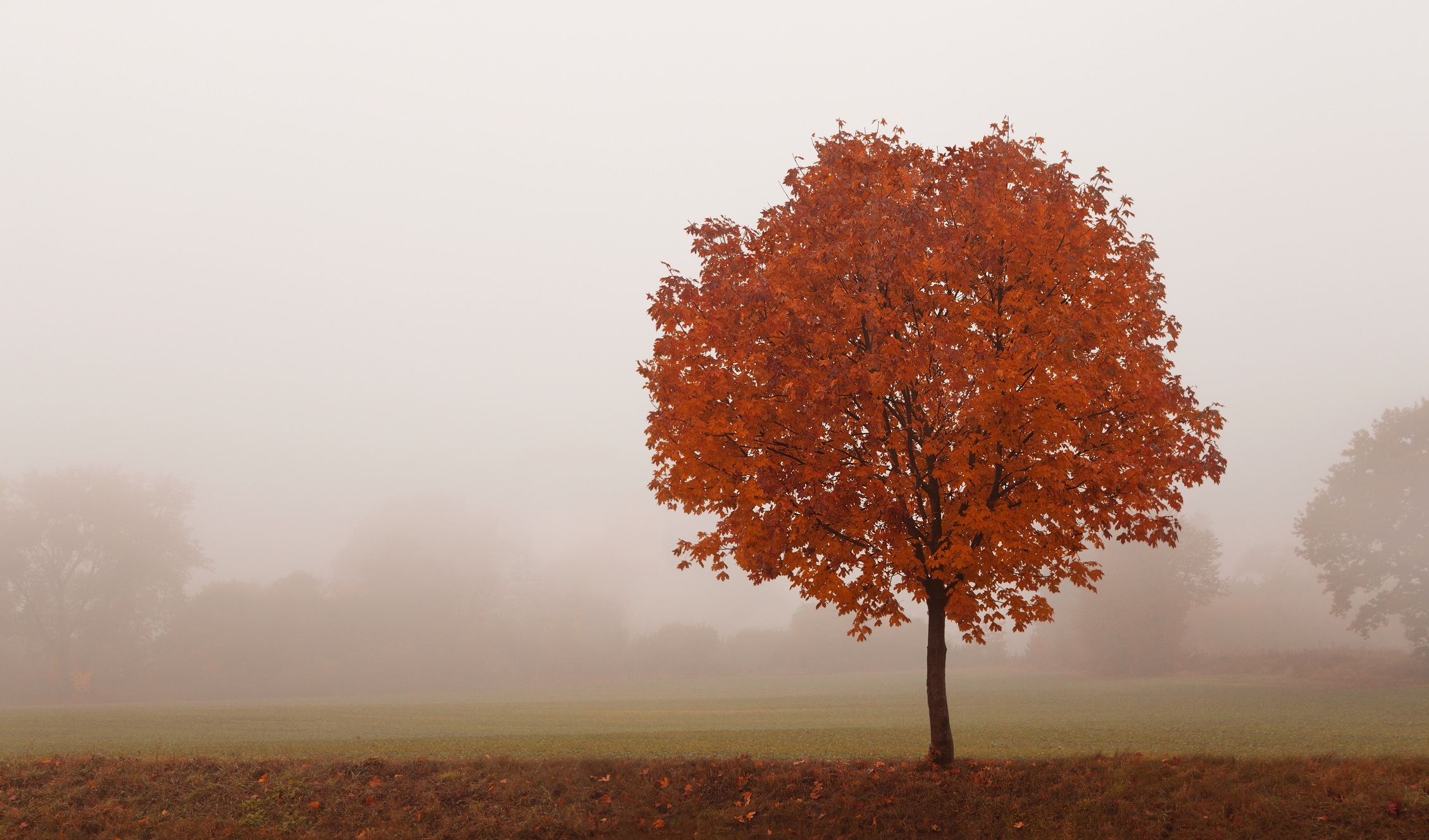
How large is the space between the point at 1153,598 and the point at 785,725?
1875 inches

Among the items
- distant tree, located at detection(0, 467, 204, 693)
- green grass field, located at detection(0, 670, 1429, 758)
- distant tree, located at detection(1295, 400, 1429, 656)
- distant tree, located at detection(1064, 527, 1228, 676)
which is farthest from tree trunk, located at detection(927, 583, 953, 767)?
distant tree, located at detection(0, 467, 204, 693)

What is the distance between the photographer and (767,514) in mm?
13938

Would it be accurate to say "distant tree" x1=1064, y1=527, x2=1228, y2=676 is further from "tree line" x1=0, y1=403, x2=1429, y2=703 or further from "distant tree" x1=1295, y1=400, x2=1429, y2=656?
"distant tree" x1=1295, y1=400, x2=1429, y2=656

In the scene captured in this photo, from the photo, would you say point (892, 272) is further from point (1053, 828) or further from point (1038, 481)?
point (1053, 828)

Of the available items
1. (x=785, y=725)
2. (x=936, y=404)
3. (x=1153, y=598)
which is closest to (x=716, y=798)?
(x=936, y=404)

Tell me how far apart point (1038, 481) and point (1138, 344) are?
12.3ft

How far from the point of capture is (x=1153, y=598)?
6644cm

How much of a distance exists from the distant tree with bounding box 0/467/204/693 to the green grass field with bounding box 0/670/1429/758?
1681cm

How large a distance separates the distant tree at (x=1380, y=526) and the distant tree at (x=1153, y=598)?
736 inches

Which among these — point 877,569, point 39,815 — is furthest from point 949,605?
point 39,815

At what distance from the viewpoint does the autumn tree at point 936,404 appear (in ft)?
44.1

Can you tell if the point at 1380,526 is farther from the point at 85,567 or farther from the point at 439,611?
the point at 85,567

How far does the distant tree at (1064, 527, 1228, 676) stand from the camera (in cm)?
6594

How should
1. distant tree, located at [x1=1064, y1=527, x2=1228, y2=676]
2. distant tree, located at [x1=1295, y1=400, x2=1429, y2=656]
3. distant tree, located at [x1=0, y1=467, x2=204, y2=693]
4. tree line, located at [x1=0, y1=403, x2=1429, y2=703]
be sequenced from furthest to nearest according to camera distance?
1. distant tree, located at [x1=1064, y1=527, x2=1228, y2=676]
2. distant tree, located at [x1=0, y1=467, x2=204, y2=693]
3. tree line, located at [x1=0, y1=403, x2=1429, y2=703]
4. distant tree, located at [x1=1295, y1=400, x2=1429, y2=656]
